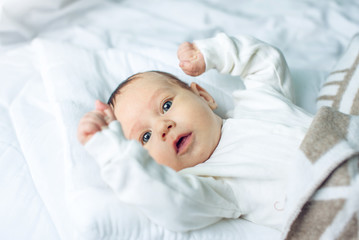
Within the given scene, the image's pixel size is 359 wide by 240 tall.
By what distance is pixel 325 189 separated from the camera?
2.42ft

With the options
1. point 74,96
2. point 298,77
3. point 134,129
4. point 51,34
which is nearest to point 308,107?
point 298,77

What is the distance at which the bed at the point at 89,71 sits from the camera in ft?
2.69

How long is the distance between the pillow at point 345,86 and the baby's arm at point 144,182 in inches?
20.1

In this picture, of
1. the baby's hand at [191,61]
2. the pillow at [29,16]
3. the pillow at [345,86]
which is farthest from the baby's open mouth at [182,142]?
the pillow at [29,16]

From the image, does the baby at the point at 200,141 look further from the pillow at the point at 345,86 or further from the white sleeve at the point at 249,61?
the pillow at the point at 345,86

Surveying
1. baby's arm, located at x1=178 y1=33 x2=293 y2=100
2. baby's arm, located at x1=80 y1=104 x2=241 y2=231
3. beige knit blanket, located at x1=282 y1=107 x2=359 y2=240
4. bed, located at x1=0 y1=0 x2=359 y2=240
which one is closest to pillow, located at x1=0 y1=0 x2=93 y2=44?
bed, located at x1=0 y1=0 x2=359 y2=240

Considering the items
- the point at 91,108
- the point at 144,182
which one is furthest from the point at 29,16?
the point at 144,182

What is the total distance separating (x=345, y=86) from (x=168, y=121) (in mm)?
520

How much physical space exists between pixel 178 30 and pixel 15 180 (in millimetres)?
830

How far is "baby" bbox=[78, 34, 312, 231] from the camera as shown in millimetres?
724

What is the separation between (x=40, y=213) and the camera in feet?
2.93

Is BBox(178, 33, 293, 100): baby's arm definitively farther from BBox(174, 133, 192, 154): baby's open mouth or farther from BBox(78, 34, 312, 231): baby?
BBox(174, 133, 192, 154): baby's open mouth

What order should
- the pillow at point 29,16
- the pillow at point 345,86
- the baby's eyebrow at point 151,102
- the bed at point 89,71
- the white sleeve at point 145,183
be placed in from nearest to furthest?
the white sleeve at point 145,183 < the bed at point 89,71 < the baby's eyebrow at point 151,102 < the pillow at point 345,86 < the pillow at point 29,16

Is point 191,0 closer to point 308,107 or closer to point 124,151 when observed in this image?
point 308,107
